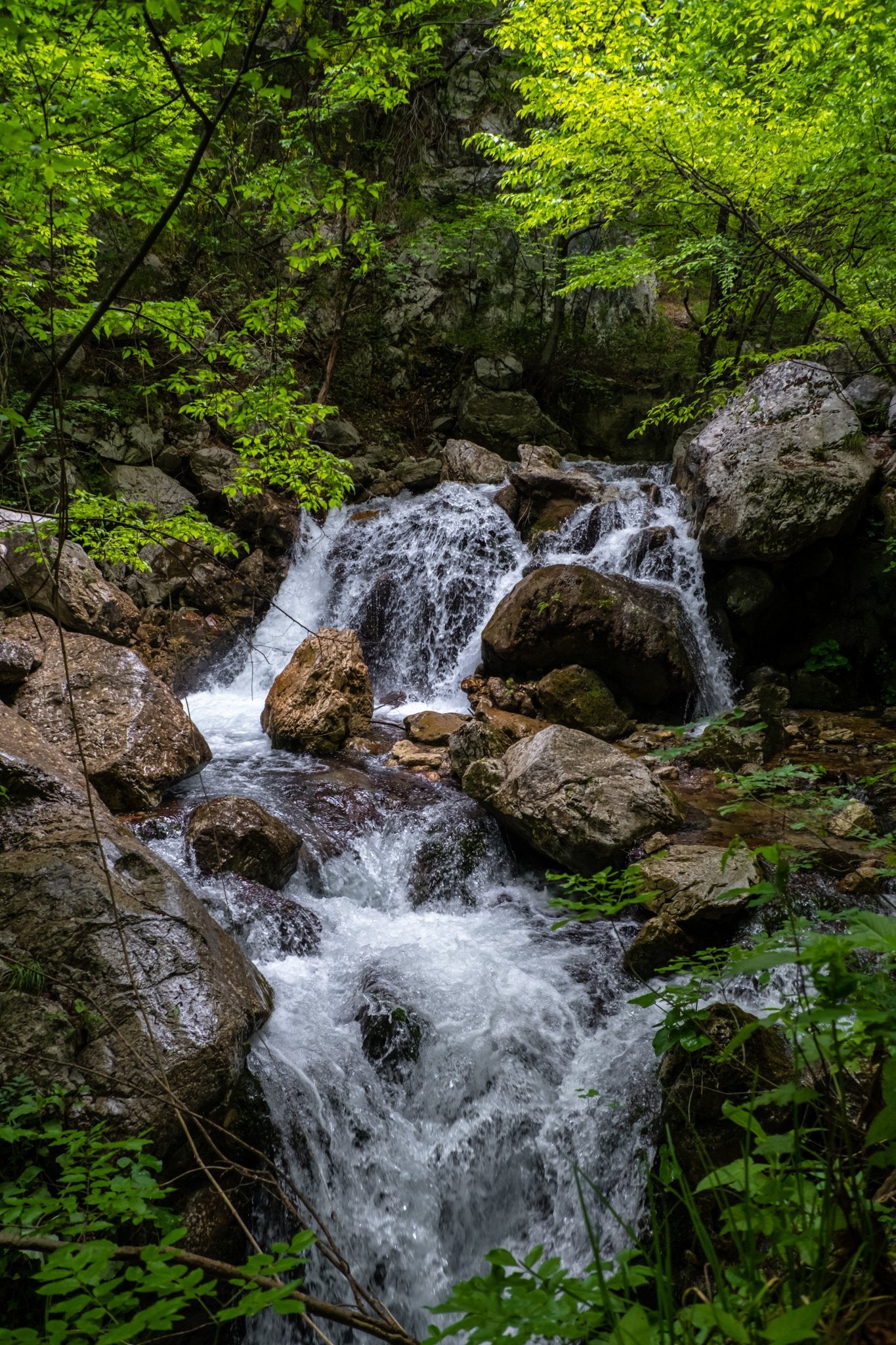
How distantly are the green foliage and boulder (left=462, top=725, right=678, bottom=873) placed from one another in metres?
3.19

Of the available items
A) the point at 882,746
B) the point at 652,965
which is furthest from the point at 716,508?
the point at 652,965

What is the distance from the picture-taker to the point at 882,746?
6.39 m

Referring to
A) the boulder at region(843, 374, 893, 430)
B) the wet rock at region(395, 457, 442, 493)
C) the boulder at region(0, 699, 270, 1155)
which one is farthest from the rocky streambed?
the wet rock at region(395, 457, 442, 493)

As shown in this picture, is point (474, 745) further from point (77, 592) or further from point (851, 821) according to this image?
point (77, 592)

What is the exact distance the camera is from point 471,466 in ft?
41.7

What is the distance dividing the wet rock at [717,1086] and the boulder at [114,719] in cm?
460

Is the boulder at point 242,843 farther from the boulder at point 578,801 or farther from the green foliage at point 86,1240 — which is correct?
the green foliage at point 86,1240

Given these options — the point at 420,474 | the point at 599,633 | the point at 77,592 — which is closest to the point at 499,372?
the point at 420,474

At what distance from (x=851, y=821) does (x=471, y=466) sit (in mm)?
9517

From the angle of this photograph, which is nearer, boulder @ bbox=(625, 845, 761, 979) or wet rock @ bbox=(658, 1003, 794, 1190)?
wet rock @ bbox=(658, 1003, 794, 1190)

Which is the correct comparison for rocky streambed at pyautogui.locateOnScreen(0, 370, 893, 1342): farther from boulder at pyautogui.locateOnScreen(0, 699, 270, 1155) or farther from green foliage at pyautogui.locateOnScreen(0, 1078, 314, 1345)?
green foliage at pyautogui.locateOnScreen(0, 1078, 314, 1345)

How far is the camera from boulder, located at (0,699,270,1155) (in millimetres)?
2463

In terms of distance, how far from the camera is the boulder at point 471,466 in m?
12.5

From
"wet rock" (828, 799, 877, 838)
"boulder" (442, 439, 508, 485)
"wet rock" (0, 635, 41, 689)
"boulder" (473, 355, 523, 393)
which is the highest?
"boulder" (473, 355, 523, 393)
